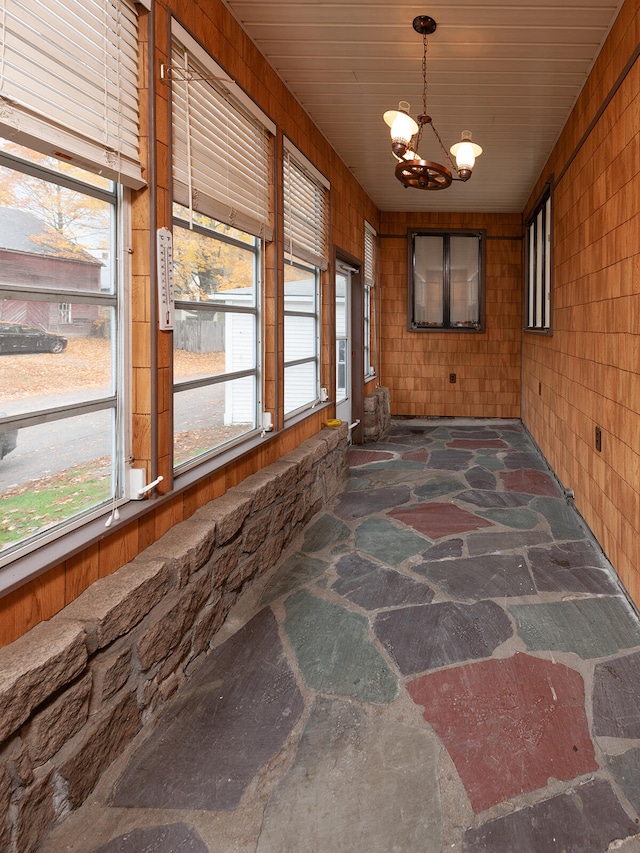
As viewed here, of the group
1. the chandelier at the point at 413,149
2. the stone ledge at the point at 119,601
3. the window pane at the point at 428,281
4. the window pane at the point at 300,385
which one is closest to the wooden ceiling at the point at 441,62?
the chandelier at the point at 413,149

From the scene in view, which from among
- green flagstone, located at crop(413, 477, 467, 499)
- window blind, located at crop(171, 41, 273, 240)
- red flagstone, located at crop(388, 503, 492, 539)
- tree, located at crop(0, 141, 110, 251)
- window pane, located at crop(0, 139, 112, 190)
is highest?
window blind, located at crop(171, 41, 273, 240)

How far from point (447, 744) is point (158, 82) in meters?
2.40

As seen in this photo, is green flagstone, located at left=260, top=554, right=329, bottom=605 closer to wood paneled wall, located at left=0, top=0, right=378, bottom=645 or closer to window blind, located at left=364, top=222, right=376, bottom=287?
wood paneled wall, located at left=0, top=0, right=378, bottom=645

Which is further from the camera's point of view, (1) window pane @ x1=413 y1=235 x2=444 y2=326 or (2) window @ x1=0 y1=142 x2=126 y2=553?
(1) window pane @ x1=413 y1=235 x2=444 y2=326

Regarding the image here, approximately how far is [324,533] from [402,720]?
1771mm

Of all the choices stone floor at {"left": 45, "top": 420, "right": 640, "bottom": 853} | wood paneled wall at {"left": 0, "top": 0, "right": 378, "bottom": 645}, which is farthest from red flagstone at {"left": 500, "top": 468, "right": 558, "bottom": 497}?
wood paneled wall at {"left": 0, "top": 0, "right": 378, "bottom": 645}

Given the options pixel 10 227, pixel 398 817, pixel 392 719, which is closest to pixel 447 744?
pixel 392 719

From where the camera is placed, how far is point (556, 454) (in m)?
4.85

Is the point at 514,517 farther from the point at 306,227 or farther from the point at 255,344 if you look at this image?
the point at 306,227

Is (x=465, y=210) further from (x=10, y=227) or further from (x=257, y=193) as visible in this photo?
(x=10, y=227)

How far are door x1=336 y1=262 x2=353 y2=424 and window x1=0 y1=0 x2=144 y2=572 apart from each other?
409 cm

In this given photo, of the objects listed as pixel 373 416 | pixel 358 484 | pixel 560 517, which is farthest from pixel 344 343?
pixel 560 517

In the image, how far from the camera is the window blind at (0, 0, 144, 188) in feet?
4.77

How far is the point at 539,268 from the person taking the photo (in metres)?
5.97
